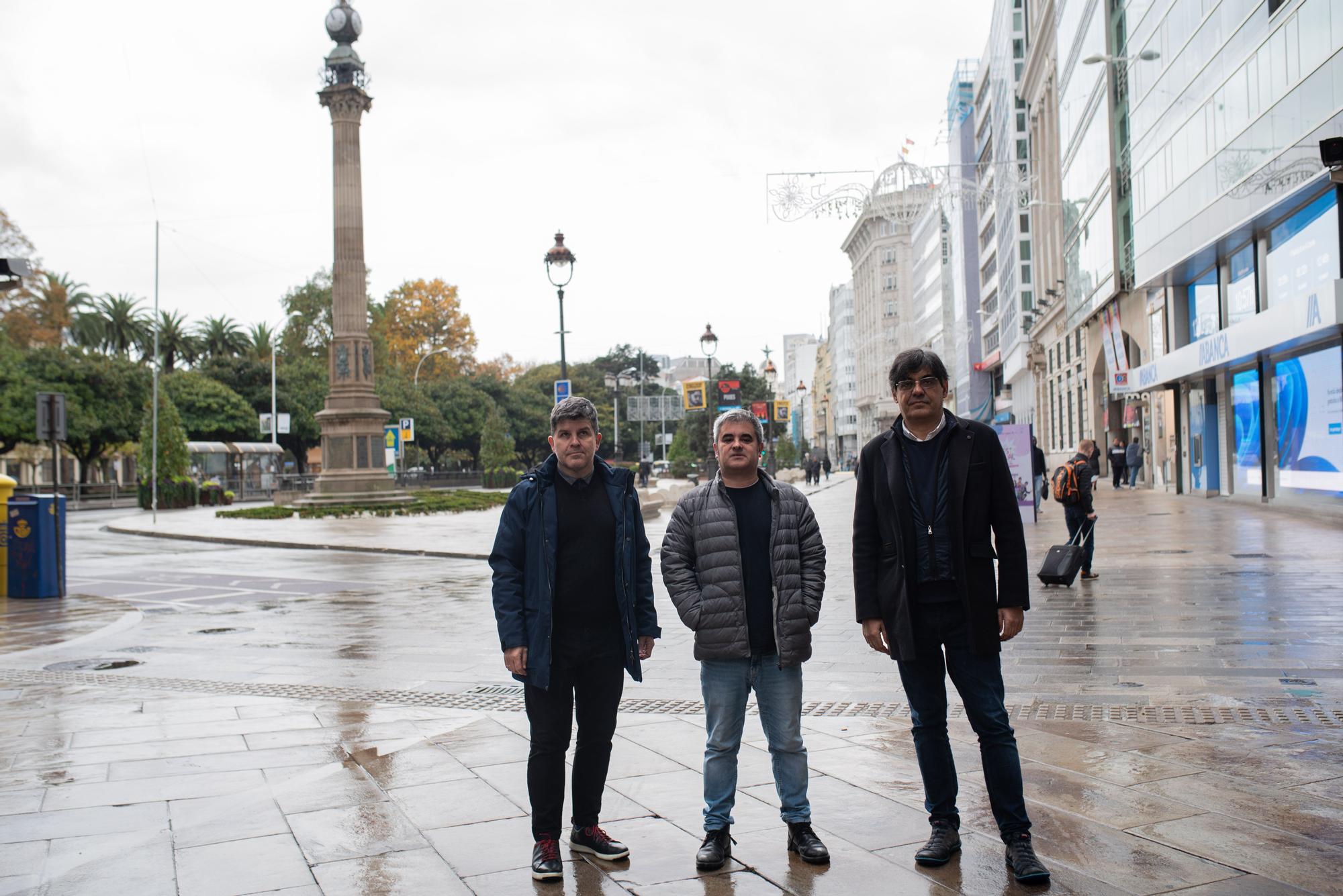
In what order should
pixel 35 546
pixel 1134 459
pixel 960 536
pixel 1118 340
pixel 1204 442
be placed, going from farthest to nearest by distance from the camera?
pixel 1118 340, pixel 1134 459, pixel 1204 442, pixel 35 546, pixel 960 536

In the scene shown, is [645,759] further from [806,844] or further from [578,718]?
[806,844]

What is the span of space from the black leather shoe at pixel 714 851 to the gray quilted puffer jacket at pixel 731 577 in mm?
633

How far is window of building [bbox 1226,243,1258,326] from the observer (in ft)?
85.0

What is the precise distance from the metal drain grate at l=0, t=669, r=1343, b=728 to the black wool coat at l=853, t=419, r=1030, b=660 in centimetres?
269

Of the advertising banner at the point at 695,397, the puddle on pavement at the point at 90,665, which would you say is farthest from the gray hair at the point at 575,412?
the advertising banner at the point at 695,397

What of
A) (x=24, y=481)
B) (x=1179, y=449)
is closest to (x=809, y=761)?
(x=1179, y=449)

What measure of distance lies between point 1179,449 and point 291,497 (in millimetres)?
30744

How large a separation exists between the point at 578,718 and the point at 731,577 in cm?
82

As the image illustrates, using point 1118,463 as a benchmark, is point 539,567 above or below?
below

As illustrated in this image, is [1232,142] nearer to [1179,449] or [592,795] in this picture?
[1179,449]

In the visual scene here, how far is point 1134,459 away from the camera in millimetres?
38906

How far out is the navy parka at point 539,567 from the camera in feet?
14.1

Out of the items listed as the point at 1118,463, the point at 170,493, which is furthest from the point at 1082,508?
the point at 170,493

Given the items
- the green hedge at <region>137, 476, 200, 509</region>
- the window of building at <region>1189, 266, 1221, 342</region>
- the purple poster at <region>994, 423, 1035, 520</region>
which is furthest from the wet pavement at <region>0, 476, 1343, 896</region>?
the green hedge at <region>137, 476, 200, 509</region>
